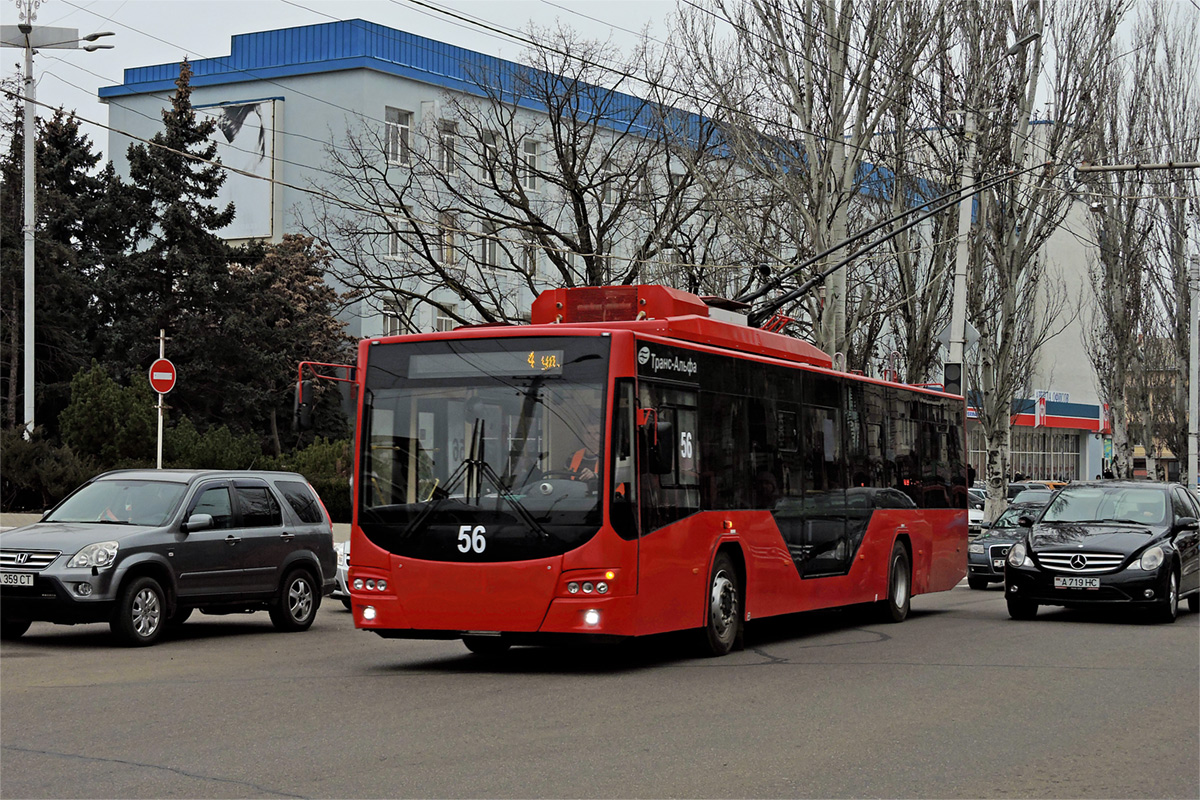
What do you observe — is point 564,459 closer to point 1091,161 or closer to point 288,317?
point 1091,161

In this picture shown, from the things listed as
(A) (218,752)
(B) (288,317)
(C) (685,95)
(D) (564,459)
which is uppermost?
(C) (685,95)

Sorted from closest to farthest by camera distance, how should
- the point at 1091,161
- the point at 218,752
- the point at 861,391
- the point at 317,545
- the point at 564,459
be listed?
the point at 218,752 < the point at 564,459 < the point at 317,545 < the point at 861,391 < the point at 1091,161

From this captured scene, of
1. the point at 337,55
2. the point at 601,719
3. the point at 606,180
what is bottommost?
the point at 601,719

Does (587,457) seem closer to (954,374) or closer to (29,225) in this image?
(954,374)

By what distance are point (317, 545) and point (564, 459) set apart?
565 cm

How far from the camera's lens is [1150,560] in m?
17.7

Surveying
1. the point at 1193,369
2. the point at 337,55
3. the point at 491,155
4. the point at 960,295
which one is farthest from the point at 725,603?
the point at 337,55

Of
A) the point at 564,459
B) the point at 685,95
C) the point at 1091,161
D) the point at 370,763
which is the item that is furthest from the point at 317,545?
the point at 1091,161

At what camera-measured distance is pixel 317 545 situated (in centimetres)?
1719

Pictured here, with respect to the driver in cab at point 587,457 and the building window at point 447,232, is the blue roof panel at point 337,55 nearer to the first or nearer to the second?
the building window at point 447,232

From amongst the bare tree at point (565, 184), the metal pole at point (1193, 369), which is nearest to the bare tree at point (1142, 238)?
the metal pole at point (1193, 369)

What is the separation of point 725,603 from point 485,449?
300cm

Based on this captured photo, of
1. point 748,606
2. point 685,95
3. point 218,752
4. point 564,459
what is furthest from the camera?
point 685,95

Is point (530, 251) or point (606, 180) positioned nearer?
point (606, 180)
